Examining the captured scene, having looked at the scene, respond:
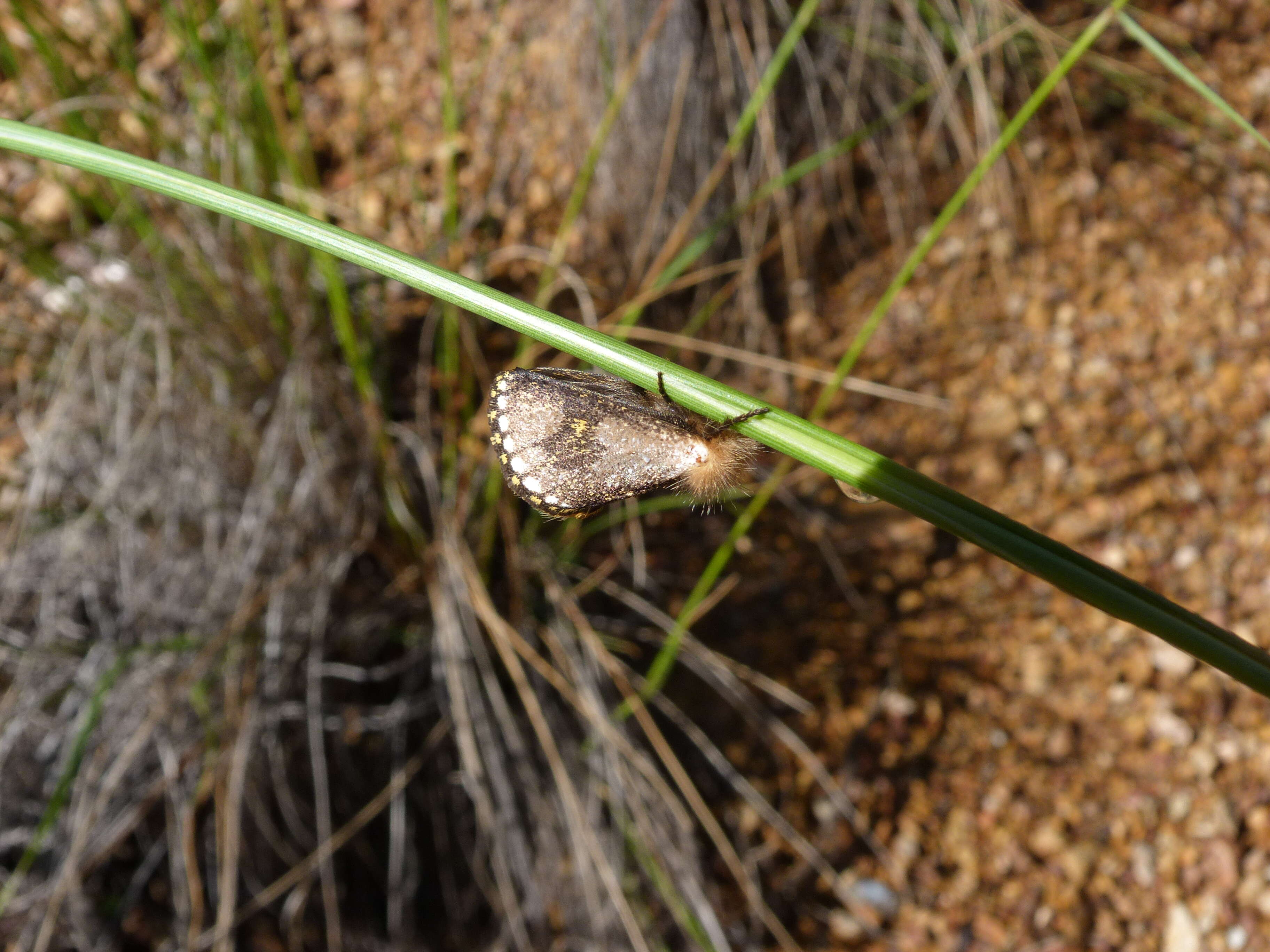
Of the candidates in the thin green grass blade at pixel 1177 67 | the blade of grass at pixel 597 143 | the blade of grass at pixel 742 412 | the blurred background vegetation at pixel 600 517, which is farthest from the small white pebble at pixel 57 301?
the thin green grass blade at pixel 1177 67

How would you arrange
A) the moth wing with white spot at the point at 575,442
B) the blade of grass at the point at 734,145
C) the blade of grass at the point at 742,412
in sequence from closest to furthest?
the blade of grass at the point at 742,412
the moth wing with white spot at the point at 575,442
the blade of grass at the point at 734,145

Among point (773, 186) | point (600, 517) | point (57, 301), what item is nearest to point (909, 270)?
point (773, 186)

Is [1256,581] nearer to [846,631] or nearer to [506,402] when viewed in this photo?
[846,631]

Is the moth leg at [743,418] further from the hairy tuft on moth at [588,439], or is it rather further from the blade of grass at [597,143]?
the blade of grass at [597,143]

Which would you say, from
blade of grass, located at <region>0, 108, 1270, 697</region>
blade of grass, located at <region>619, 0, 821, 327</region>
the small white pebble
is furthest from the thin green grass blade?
the small white pebble

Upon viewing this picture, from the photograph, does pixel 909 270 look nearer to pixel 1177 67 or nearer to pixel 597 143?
pixel 1177 67

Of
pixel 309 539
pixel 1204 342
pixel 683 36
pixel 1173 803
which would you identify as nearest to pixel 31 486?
pixel 309 539
